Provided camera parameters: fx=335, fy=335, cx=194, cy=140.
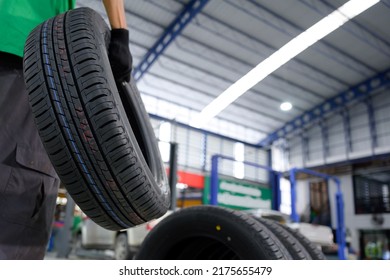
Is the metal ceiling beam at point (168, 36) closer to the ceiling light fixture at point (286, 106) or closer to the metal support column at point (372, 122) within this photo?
the ceiling light fixture at point (286, 106)

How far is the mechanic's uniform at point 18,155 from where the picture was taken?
0.83 meters

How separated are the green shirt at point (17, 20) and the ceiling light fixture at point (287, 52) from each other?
62 centimetres

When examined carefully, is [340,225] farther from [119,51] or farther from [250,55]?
[119,51]

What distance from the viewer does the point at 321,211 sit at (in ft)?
25.6

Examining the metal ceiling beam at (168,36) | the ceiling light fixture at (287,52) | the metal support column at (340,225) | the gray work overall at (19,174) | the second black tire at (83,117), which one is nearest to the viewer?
the second black tire at (83,117)

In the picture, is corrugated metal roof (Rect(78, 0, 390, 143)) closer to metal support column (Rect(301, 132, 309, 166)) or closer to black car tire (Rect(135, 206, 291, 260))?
metal support column (Rect(301, 132, 309, 166))

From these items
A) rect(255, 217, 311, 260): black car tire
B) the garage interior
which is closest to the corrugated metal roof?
the garage interior

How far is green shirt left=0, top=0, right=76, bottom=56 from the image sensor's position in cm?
85

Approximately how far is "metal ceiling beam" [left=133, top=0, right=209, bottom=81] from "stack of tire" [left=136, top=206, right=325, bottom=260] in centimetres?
66

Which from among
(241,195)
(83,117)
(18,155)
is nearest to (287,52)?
(83,117)

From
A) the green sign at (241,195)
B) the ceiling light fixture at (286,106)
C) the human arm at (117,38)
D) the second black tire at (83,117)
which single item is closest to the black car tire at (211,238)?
the second black tire at (83,117)

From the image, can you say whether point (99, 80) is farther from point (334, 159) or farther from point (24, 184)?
point (334, 159)

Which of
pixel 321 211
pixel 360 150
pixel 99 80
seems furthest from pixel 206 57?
pixel 321 211

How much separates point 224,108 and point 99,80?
608 millimetres
